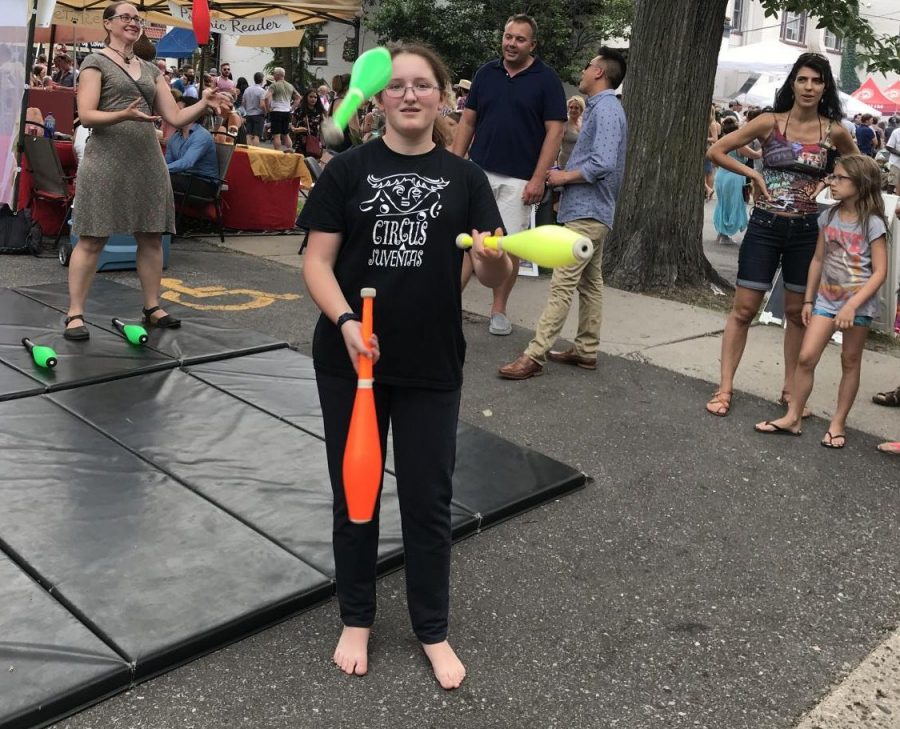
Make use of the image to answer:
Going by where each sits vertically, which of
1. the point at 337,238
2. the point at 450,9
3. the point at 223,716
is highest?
the point at 450,9

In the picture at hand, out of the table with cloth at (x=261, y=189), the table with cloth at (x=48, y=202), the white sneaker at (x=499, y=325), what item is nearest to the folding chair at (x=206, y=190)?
the table with cloth at (x=261, y=189)

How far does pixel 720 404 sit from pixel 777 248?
37.3 inches

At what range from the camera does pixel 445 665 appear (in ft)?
8.77

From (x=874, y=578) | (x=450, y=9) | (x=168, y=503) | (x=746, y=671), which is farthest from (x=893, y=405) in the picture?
(x=450, y=9)

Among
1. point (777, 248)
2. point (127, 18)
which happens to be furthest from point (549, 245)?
point (127, 18)

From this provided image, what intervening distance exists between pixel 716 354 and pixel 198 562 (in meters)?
4.51

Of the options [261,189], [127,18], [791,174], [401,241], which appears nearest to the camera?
[401,241]

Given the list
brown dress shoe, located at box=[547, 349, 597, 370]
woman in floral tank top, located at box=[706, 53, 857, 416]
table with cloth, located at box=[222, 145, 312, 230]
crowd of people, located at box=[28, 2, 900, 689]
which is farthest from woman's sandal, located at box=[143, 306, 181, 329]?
table with cloth, located at box=[222, 145, 312, 230]

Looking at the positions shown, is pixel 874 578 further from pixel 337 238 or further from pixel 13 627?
pixel 13 627

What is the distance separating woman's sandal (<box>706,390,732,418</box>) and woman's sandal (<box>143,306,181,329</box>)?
3.42m

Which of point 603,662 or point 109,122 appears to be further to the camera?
point 109,122

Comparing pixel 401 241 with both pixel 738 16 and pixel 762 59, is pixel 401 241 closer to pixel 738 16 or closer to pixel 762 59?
pixel 762 59

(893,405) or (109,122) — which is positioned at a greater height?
(109,122)

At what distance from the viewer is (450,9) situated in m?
27.1
